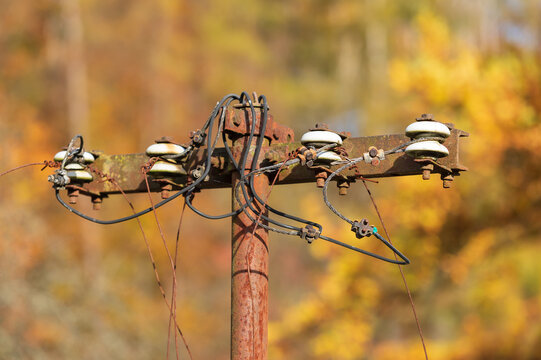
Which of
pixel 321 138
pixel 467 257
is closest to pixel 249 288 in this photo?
pixel 321 138

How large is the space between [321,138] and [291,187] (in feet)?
76.0

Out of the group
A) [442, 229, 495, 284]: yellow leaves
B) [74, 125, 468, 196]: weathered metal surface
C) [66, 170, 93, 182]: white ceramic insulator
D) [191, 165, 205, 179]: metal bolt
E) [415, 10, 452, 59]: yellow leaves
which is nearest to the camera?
[74, 125, 468, 196]: weathered metal surface

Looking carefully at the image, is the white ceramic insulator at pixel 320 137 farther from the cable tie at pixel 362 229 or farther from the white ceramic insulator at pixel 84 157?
the white ceramic insulator at pixel 84 157

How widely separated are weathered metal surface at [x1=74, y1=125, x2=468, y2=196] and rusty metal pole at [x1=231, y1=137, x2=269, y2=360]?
148 millimetres

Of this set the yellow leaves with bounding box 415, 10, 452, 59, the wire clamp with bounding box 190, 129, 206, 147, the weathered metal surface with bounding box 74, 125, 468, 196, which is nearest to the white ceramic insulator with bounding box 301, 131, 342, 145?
the weathered metal surface with bounding box 74, 125, 468, 196

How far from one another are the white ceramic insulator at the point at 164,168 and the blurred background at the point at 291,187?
22.0 feet

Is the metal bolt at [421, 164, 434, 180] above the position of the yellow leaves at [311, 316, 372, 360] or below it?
below

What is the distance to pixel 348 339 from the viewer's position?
1177 cm

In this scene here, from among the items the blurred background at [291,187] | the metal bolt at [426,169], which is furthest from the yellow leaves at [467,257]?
the metal bolt at [426,169]

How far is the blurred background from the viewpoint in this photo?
1103 cm

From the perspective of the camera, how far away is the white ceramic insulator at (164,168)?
338 centimetres

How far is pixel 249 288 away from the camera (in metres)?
3.18

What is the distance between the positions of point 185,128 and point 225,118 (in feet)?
66.6

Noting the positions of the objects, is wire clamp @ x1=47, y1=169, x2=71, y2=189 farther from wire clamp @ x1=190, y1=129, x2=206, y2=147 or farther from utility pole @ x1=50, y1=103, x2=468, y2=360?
wire clamp @ x1=190, y1=129, x2=206, y2=147
